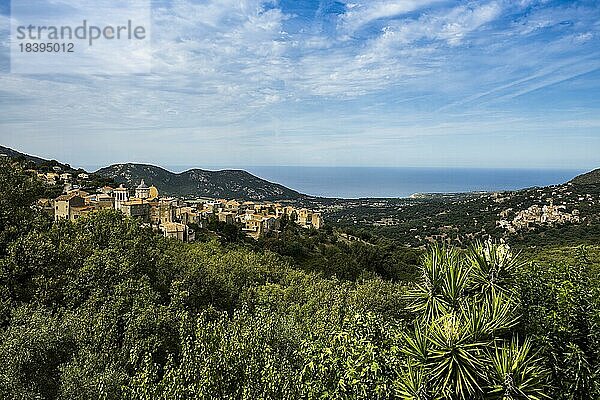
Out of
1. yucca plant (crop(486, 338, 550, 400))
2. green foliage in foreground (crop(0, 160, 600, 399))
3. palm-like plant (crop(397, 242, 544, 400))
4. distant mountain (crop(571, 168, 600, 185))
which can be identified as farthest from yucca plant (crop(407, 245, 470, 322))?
distant mountain (crop(571, 168, 600, 185))

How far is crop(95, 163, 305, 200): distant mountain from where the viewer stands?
91688 mm

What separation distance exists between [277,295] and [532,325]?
389 inches

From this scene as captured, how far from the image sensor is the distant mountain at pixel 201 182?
91688 millimetres

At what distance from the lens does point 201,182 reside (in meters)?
105

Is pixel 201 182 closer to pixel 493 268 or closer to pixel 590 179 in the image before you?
pixel 590 179

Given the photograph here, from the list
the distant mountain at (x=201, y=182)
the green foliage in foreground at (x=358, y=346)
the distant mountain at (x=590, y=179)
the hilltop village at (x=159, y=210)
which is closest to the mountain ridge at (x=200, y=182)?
the distant mountain at (x=201, y=182)

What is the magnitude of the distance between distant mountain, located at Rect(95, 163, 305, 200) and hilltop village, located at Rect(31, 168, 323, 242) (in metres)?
34.3

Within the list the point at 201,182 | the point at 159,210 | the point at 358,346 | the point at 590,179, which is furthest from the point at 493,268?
the point at 201,182

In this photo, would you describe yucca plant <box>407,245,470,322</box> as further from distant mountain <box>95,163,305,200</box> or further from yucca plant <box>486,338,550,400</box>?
distant mountain <box>95,163,305,200</box>

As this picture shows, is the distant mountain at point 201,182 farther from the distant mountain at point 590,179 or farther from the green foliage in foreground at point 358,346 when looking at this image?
the green foliage in foreground at point 358,346

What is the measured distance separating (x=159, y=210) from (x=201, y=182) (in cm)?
6432

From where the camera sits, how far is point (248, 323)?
855 cm

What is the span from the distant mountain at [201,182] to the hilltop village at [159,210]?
112 feet

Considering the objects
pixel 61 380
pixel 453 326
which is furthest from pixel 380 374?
pixel 61 380
